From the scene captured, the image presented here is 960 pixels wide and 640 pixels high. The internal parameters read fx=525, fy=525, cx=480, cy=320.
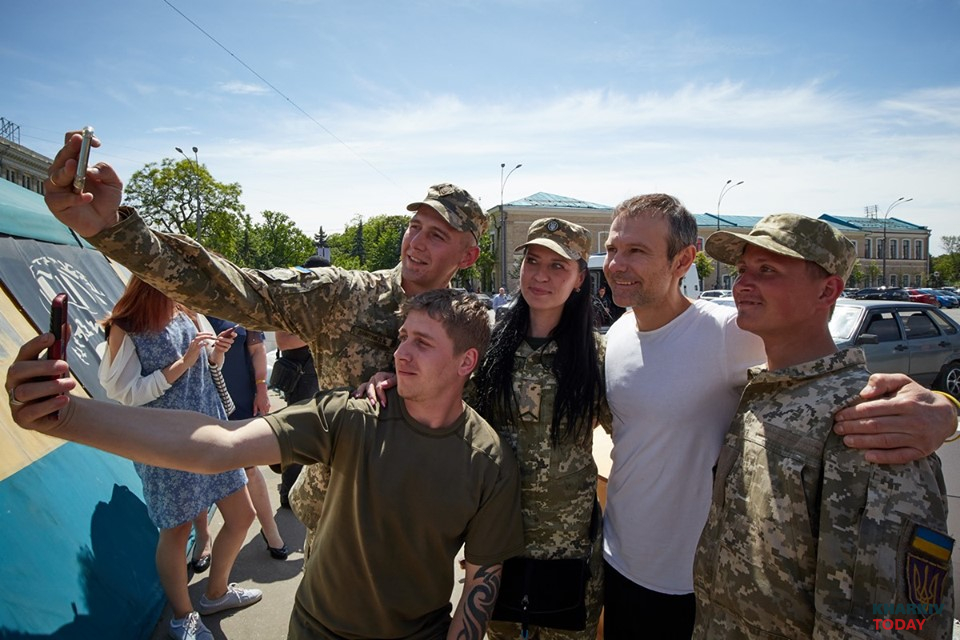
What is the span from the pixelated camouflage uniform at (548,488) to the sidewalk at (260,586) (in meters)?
1.83

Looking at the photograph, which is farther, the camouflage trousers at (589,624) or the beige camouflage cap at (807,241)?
the camouflage trousers at (589,624)

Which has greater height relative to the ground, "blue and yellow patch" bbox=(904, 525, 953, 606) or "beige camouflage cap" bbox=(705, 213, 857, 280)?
"beige camouflage cap" bbox=(705, 213, 857, 280)

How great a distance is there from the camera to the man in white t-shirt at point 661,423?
81.6 inches

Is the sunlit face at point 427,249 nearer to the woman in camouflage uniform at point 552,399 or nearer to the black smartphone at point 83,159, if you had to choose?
the woman in camouflage uniform at point 552,399

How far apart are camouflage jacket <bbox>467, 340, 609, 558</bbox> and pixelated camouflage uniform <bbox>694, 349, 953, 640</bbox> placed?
500 millimetres

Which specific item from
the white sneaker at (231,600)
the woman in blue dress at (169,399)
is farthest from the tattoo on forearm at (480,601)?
the white sneaker at (231,600)

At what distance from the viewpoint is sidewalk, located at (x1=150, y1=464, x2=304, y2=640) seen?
3209 millimetres

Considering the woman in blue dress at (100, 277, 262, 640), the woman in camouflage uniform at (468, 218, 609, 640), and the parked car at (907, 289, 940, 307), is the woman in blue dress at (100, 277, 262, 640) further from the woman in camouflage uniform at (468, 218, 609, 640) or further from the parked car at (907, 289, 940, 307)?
the parked car at (907, 289, 940, 307)

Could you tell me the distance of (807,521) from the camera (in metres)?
1.47

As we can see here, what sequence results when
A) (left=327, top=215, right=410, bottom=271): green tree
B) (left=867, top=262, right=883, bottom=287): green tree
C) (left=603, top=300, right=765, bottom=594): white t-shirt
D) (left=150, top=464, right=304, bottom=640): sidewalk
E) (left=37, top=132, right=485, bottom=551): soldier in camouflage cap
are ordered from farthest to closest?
(left=867, top=262, right=883, bottom=287): green tree
(left=327, top=215, right=410, bottom=271): green tree
(left=150, top=464, right=304, bottom=640): sidewalk
(left=603, top=300, right=765, bottom=594): white t-shirt
(left=37, top=132, right=485, bottom=551): soldier in camouflage cap

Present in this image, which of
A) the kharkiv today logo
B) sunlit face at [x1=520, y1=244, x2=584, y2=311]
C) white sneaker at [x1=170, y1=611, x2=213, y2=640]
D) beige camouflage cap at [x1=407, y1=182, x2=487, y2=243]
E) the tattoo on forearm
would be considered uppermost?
beige camouflage cap at [x1=407, y1=182, x2=487, y2=243]

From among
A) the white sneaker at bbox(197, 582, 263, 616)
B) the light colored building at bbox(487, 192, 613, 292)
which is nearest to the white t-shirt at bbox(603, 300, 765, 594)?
the white sneaker at bbox(197, 582, 263, 616)

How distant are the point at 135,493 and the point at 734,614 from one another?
376 centimetres

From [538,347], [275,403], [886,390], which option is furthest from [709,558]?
[275,403]
